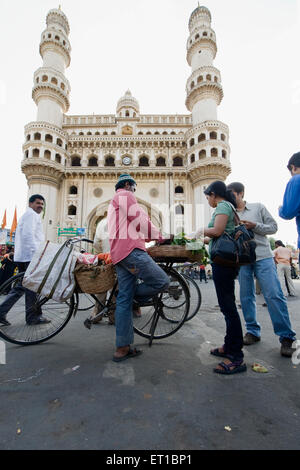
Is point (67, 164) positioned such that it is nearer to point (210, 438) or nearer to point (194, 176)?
point (194, 176)

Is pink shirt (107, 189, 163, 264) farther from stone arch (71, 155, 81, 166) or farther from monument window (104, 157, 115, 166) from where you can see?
stone arch (71, 155, 81, 166)

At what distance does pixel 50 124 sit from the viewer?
23.7 metres

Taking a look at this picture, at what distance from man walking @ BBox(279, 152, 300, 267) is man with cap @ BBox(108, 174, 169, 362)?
1253 mm

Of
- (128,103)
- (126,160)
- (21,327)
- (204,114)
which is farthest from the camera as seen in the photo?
(128,103)

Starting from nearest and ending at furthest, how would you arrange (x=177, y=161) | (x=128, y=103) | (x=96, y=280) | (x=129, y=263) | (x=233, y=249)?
(x=233, y=249)
(x=129, y=263)
(x=96, y=280)
(x=177, y=161)
(x=128, y=103)

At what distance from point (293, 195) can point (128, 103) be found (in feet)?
107

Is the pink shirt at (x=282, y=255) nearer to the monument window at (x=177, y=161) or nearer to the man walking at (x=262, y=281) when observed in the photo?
the man walking at (x=262, y=281)

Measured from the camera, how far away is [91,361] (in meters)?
2.12

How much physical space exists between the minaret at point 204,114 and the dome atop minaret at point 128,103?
23.1 feet

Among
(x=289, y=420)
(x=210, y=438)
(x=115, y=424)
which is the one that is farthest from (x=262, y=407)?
(x=115, y=424)

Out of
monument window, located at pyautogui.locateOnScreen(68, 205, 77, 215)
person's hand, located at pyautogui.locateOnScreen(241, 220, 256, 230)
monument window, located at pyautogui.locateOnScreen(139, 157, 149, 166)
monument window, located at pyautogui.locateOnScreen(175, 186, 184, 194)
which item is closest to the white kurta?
person's hand, located at pyautogui.locateOnScreen(241, 220, 256, 230)

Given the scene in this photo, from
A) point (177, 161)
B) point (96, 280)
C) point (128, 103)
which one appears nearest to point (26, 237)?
point (96, 280)

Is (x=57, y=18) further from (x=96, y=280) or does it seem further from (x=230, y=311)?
(x=230, y=311)

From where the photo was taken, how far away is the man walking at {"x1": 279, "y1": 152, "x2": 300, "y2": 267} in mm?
2010
